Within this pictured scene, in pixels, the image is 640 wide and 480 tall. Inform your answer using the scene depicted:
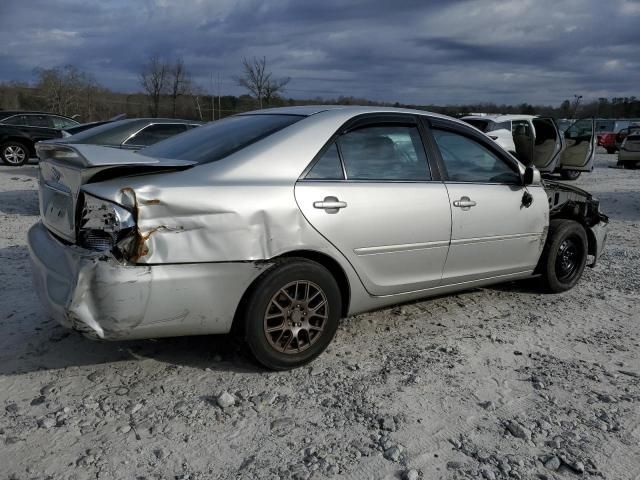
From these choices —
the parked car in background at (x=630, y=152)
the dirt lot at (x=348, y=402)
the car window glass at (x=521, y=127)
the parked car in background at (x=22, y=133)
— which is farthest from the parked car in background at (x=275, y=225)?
the parked car in background at (x=630, y=152)

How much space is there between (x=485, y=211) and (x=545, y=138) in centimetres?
1153

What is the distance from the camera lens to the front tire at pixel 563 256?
197 inches

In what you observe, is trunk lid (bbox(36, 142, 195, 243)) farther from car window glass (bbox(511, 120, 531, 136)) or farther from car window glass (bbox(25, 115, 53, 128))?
car window glass (bbox(25, 115, 53, 128))

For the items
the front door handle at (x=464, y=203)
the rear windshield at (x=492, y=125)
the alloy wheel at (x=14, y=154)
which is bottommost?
the alloy wheel at (x=14, y=154)

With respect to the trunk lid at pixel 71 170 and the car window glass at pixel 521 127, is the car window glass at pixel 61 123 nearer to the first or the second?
the car window glass at pixel 521 127

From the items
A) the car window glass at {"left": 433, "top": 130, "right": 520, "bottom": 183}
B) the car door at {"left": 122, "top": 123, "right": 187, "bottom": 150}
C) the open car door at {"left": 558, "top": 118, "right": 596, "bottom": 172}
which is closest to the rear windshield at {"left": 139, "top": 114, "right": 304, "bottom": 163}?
the car window glass at {"left": 433, "top": 130, "right": 520, "bottom": 183}

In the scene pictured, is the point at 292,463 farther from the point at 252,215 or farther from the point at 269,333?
the point at 252,215

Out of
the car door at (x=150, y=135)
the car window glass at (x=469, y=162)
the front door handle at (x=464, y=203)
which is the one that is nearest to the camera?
the front door handle at (x=464, y=203)

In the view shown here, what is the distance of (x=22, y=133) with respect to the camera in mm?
15516

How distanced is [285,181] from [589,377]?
2.20m

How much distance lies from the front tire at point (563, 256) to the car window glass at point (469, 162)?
822mm

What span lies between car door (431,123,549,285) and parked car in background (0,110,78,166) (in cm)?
1374

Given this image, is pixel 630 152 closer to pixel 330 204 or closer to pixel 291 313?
pixel 330 204

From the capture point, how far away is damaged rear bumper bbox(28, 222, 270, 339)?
9.25 ft
